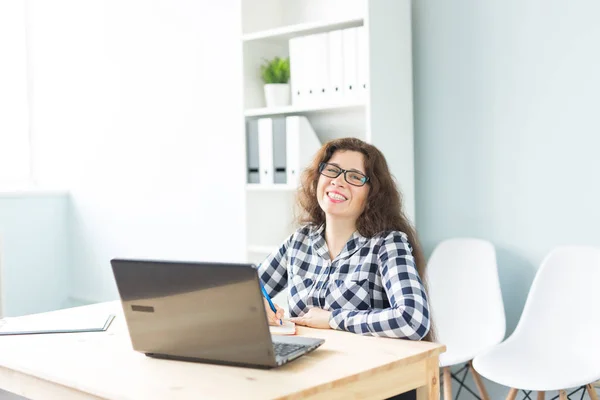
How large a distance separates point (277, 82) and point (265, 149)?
1.11ft

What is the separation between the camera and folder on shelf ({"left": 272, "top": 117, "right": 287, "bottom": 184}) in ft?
11.2

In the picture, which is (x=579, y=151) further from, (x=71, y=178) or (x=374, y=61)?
(x=71, y=178)

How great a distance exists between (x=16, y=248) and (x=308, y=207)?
9.76 ft

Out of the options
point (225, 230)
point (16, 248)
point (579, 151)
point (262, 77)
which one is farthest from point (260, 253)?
point (16, 248)

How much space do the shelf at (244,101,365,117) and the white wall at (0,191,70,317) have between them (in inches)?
79.7

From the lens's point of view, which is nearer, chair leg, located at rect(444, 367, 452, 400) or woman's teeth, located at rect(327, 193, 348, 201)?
woman's teeth, located at rect(327, 193, 348, 201)

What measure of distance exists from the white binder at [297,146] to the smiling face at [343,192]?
1013mm

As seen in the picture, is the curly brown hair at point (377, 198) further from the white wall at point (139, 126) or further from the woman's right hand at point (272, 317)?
the white wall at point (139, 126)

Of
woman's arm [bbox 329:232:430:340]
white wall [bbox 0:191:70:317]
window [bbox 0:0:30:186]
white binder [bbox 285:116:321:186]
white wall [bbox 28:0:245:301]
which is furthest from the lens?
window [bbox 0:0:30:186]

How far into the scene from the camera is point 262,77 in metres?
3.62

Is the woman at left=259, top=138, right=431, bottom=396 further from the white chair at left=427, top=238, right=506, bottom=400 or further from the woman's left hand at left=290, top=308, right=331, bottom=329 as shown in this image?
the white chair at left=427, top=238, right=506, bottom=400

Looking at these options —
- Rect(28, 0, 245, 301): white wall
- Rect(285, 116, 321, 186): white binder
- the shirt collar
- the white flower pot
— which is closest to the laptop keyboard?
the shirt collar

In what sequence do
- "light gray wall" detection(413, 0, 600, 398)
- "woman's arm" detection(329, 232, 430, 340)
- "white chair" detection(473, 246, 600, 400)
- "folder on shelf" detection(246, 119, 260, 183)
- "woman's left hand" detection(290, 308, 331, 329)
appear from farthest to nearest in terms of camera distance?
"folder on shelf" detection(246, 119, 260, 183), "light gray wall" detection(413, 0, 600, 398), "white chair" detection(473, 246, 600, 400), "woman's left hand" detection(290, 308, 331, 329), "woman's arm" detection(329, 232, 430, 340)

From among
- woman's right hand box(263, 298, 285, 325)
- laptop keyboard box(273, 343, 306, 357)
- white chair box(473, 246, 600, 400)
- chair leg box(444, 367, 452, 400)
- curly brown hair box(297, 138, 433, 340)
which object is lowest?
chair leg box(444, 367, 452, 400)
